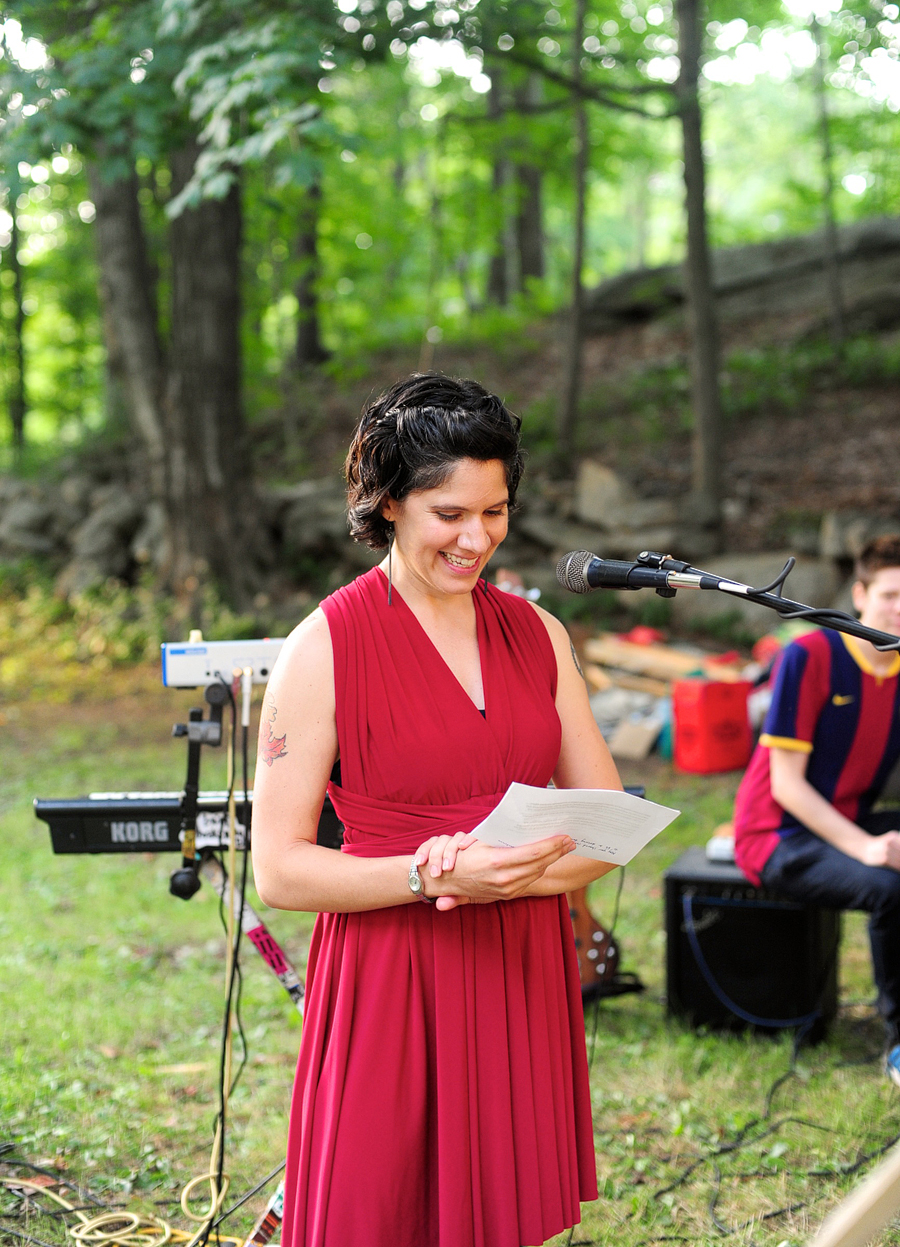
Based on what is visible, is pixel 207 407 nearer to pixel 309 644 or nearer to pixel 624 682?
pixel 624 682

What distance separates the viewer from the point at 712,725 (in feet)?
22.5

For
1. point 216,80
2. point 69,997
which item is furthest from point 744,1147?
point 216,80

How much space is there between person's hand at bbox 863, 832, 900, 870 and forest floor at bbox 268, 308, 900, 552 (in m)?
6.72

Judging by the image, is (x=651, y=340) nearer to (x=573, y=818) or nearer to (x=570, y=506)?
(x=570, y=506)

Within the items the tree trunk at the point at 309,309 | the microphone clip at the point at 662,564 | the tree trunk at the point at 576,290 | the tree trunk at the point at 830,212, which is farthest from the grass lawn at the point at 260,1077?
the tree trunk at the point at 309,309

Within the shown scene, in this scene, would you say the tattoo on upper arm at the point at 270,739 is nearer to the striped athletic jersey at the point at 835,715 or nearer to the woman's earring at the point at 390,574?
the woman's earring at the point at 390,574

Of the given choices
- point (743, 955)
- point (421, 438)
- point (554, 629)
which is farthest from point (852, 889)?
point (421, 438)

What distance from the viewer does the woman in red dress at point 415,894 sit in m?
1.85

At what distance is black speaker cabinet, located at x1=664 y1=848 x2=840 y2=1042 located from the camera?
381 centimetres

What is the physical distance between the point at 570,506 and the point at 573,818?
9.34 metres

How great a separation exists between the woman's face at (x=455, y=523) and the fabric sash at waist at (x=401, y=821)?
393mm

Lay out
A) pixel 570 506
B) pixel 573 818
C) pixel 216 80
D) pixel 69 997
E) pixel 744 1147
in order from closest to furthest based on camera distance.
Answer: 1. pixel 573 818
2. pixel 744 1147
3. pixel 69 997
4. pixel 216 80
5. pixel 570 506

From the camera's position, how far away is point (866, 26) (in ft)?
19.9

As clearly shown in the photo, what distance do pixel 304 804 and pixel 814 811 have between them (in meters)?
2.22
